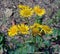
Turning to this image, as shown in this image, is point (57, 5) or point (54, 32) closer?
point (54, 32)

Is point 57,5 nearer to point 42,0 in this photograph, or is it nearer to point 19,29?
point 42,0

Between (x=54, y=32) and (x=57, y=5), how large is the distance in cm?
76

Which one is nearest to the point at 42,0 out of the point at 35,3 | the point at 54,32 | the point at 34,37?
the point at 35,3

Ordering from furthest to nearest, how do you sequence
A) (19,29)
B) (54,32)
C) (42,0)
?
(42,0) < (54,32) < (19,29)

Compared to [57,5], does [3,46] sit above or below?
below

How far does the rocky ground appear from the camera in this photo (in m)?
2.97

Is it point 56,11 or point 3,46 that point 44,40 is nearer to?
point 3,46

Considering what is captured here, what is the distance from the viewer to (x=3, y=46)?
2408 mm

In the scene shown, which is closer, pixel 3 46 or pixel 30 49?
pixel 30 49

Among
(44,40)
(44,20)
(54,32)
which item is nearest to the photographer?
(44,40)

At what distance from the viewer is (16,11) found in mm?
3113

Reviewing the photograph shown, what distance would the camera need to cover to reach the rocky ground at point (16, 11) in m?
2.97

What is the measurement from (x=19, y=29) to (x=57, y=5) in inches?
44.5

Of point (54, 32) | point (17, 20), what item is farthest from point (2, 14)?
point (54, 32)
